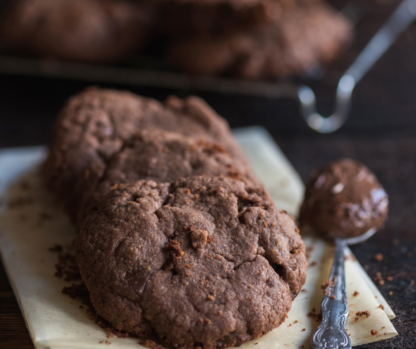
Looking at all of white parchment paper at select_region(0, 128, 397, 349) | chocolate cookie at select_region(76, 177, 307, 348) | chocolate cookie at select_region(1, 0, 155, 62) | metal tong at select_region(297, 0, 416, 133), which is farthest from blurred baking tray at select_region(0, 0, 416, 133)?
chocolate cookie at select_region(76, 177, 307, 348)

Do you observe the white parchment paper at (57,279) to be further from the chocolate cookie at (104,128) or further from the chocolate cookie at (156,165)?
the chocolate cookie at (156,165)

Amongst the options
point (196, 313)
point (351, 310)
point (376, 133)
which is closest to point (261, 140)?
point (376, 133)

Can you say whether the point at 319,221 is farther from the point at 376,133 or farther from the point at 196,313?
the point at 376,133

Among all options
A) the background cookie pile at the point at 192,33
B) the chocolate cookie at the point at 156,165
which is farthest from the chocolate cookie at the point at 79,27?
the chocolate cookie at the point at 156,165

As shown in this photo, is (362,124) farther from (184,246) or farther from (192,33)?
(184,246)

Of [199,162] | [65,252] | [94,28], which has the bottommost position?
[65,252]

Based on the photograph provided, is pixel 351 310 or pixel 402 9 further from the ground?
pixel 402 9

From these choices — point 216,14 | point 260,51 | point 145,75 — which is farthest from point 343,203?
point 145,75

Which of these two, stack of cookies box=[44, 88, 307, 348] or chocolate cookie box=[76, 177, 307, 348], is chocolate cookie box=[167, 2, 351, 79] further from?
chocolate cookie box=[76, 177, 307, 348]
